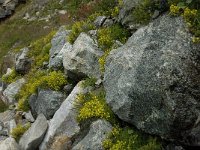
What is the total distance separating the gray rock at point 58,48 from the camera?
17438mm

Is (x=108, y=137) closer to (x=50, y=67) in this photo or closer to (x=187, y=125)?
(x=187, y=125)

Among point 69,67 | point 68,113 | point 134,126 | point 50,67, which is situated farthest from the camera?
point 50,67

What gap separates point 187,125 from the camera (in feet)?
38.8

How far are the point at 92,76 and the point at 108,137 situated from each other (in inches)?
121

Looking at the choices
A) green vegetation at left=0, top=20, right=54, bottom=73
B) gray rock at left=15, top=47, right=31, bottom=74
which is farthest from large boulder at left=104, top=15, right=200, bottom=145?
green vegetation at left=0, top=20, right=54, bottom=73

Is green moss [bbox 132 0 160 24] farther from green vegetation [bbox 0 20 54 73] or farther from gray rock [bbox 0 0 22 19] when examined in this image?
gray rock [bbox 0 0 22 19]

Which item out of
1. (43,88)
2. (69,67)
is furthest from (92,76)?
(43,88)

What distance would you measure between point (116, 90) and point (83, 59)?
329 cm

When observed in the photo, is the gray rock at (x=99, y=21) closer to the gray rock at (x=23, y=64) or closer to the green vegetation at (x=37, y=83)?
the green vegetation at (x=37, y=83)

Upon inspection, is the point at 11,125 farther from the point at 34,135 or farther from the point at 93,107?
the point at 93,107

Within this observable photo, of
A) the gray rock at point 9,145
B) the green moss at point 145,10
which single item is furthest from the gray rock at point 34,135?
the green moss at point 145,10

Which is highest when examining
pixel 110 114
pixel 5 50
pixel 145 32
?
pixel 145 32

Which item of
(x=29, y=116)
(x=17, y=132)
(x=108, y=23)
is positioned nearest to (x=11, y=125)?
(x=29, y=116)

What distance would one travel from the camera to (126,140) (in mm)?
12758
